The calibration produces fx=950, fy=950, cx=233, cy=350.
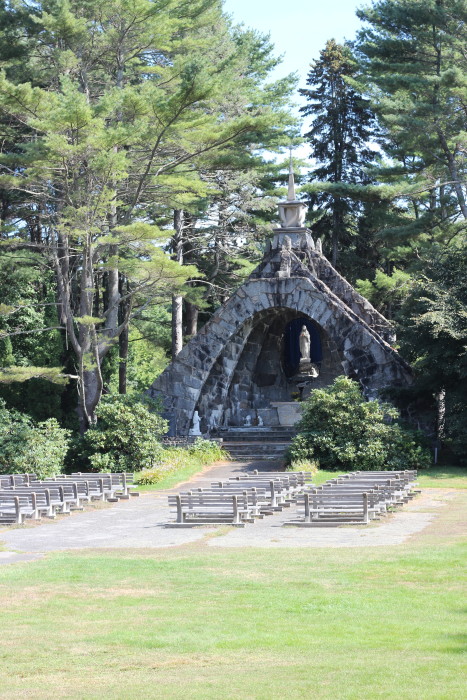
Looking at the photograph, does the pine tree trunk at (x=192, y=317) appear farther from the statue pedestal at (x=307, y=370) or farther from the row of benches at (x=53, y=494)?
the row of benches at (x=53, y=494)

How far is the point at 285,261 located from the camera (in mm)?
30281

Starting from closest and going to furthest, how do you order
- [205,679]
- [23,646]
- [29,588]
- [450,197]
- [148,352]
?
[205,679] → [23,646] → [29,588] → [450,197] → [148,352]

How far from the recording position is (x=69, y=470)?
2778cm

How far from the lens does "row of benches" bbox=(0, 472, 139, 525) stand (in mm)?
18688

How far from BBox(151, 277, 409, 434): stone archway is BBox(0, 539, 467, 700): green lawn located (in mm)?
14960

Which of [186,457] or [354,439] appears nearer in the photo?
[354,439]

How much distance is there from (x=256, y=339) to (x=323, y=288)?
3719 millimetres

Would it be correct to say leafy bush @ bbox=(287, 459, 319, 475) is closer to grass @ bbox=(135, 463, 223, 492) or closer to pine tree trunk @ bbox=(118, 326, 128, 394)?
grass @ bbox=(135, 463, 223, 492)

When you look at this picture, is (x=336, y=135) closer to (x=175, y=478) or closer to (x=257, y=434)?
(x=257, y=434)

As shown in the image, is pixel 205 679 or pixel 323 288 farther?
pixel 323 288

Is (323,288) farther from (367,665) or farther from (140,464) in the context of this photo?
(367,665)

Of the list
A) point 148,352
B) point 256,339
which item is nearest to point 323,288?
point 256,339

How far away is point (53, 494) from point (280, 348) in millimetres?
15173

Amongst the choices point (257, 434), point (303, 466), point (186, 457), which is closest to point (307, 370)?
point (257, 434)
